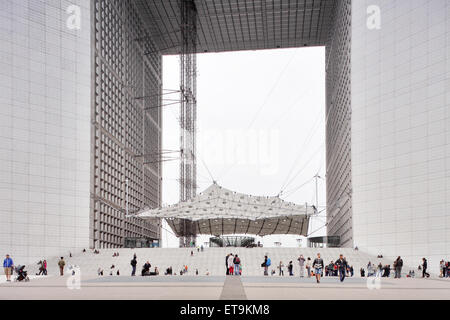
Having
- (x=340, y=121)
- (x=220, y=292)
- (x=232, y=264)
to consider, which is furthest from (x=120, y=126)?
(x=220, y=292)

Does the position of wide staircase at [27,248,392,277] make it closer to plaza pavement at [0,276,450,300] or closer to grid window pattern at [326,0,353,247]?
grid window pattern at [326,0,353,247]

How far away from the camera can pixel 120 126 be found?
3054 inches

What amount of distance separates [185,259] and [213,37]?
163 ft

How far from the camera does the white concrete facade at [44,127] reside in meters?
57.9

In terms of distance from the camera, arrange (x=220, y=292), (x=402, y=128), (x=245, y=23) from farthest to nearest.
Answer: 1. (x=245, y=23)
2. (x=402, y=128)
3. (x=220, y=292)

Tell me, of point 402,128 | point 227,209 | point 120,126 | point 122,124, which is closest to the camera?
point 402,128

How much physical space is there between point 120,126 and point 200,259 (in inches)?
1182

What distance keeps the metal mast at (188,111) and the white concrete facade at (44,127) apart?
20.2 m

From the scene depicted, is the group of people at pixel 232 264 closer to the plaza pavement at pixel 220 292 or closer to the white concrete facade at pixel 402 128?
the plaza pavement at pixel 220 292

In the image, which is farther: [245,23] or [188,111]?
[245,23]

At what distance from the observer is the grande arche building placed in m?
52.7

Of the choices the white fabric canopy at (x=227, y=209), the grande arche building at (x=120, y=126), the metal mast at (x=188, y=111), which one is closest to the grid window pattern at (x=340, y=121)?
the grande arche building at (x=120, y=126)

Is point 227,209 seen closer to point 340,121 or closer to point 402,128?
point 340,121
